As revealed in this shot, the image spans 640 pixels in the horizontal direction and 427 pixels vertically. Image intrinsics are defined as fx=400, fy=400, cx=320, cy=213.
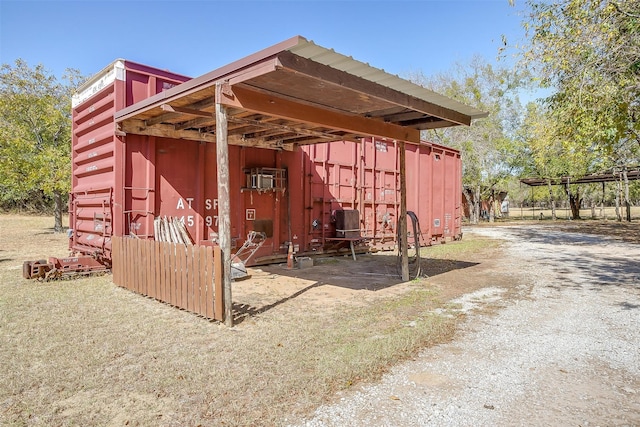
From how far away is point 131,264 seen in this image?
6.42m

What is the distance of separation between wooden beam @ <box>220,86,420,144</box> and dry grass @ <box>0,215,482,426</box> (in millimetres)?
2773

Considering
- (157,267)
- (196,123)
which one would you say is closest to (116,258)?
(157,267)

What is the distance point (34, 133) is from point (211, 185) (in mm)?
13506

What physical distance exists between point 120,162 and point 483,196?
29520 millimetres

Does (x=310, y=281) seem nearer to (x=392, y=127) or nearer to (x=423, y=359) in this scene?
(x=392, y=127)

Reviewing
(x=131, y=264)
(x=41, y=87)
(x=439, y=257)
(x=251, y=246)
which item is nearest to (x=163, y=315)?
(x=131, y=264)

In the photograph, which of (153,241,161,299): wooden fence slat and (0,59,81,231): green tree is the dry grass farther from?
(0,59,81,231): green tree

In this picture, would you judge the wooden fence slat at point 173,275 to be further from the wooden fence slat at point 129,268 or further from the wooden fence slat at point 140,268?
the wooden fence slat at point 129,268

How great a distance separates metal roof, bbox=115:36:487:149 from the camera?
4652 millimetres

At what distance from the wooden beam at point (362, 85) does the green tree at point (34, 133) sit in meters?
14.4

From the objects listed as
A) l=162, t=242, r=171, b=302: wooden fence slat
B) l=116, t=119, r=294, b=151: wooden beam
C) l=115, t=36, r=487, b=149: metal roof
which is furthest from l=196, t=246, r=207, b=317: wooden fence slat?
l=116, t=119, r=294, b=151: wooden beam

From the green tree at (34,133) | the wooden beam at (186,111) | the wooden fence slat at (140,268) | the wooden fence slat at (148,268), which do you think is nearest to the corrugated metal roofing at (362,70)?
the wooden beam at (186,111)

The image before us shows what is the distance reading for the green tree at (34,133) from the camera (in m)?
15.3

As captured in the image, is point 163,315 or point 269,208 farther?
point 269,208
